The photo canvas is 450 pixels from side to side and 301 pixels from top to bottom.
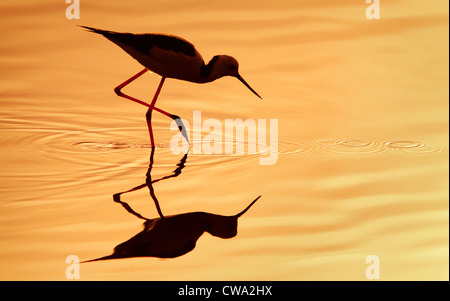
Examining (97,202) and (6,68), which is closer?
(97,202)

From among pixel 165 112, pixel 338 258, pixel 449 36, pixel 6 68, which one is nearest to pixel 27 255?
pixel 338 258

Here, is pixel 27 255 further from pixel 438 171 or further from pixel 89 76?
pixel 89 76

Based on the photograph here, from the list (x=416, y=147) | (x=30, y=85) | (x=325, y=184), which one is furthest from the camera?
(x=30, y=85)

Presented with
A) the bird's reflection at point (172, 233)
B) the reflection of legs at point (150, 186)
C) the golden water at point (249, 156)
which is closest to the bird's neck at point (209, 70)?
the golden water at point (249, 156)

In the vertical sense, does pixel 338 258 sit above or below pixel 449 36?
below

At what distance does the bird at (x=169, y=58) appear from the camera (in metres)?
6.17

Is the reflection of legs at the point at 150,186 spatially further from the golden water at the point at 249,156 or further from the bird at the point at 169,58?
the bird at the point at 169,58

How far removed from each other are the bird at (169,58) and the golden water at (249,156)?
13.3 inches

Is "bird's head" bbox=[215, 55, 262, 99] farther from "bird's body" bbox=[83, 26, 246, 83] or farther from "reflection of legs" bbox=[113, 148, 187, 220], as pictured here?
"reflection of legs" bbox=[113, 148, 187, 220]

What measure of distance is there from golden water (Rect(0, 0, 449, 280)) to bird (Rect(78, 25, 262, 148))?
1.11 ft

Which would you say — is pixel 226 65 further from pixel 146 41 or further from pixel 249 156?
pixel 249 156

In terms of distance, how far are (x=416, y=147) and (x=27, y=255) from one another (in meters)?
3.09

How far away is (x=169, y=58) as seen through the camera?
6242mm

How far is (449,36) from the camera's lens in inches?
314
